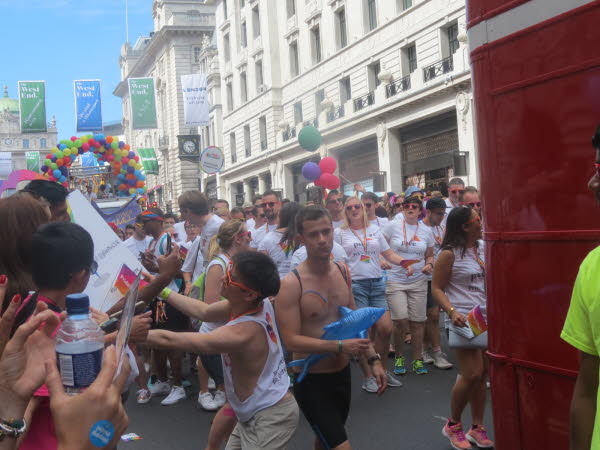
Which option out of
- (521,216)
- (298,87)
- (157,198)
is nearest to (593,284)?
(521,216)

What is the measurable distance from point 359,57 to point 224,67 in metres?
18.3

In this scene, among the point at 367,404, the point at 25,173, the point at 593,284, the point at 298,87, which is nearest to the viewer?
the point at 593,284

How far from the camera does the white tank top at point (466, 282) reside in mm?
5372

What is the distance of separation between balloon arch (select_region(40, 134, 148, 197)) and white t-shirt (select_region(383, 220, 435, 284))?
36.3 ft

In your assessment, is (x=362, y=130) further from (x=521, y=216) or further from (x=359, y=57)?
(x=521, y=216)

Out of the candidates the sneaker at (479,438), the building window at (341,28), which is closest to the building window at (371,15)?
the building window at (341,28)

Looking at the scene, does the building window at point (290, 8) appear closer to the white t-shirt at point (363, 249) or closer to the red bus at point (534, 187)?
the white t-shirt at point (363, 249)

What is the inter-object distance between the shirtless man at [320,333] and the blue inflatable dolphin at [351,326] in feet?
0.20

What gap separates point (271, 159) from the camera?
38594 millimetres

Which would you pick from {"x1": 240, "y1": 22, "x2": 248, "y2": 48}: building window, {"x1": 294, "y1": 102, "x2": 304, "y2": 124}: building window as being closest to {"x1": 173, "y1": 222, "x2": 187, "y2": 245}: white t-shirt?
{"x1": 294, "y1": 102, "x2": 304, "y2": 124}: building window

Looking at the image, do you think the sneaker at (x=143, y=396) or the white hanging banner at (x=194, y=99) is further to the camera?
the white hanging banner at (x=194, y=99)

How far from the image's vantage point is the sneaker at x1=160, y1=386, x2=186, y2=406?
691cm

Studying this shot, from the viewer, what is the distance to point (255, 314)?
11.4 ft

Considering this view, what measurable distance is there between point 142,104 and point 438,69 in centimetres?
1416
